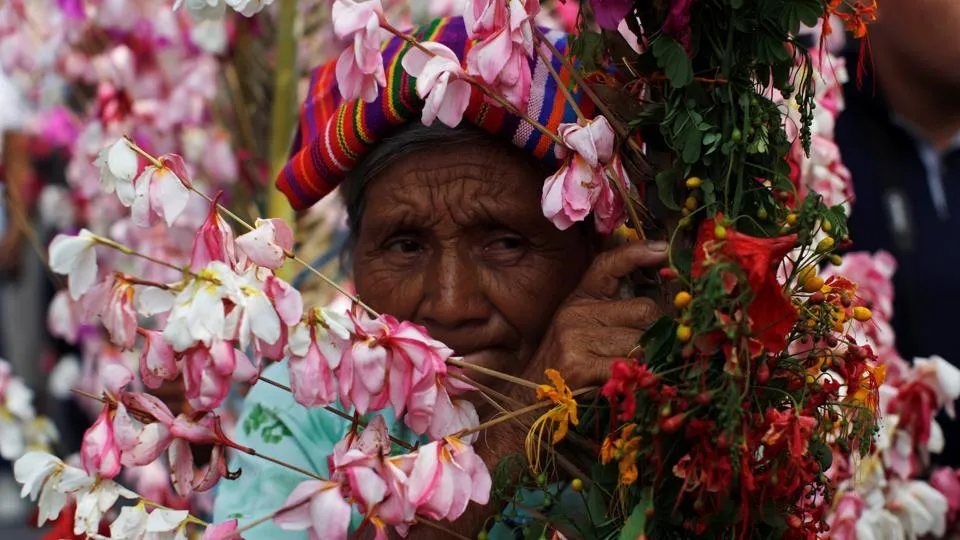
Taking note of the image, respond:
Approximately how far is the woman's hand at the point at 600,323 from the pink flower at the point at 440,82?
290 mm

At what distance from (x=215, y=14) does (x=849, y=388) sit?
87 cm

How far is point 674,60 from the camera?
63.5 inches

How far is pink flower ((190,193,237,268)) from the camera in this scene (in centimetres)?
158

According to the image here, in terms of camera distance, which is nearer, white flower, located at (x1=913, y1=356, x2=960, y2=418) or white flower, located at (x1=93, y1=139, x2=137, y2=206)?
white flower, located at (x1=93, y1=139, x2=137, y2=206)

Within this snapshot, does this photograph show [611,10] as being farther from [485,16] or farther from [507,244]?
[507,244]

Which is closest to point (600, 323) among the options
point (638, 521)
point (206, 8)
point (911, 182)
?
point (638, 521)

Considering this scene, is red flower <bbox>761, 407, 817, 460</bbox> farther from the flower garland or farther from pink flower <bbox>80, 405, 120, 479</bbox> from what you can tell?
pink flower <bbox>80, 405, 120, 479</bbox>

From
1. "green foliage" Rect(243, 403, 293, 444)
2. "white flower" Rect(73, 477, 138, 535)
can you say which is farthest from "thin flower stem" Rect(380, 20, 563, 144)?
"green foliage" Rect(243, 403, 293, 444)

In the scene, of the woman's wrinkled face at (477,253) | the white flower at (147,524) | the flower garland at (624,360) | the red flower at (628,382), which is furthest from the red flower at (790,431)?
the white flower at (147,524)

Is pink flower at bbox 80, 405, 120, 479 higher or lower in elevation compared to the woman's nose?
lower

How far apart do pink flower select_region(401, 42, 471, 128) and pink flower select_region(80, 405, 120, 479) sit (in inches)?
20.4

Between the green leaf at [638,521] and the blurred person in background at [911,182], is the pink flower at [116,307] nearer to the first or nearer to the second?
the green leaf at [638,521]

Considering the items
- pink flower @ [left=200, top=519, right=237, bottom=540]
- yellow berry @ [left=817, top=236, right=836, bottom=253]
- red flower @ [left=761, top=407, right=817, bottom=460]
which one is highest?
yellow berry @ [left=817, top=236, right=836, bottom=253]

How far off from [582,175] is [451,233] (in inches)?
14.4
